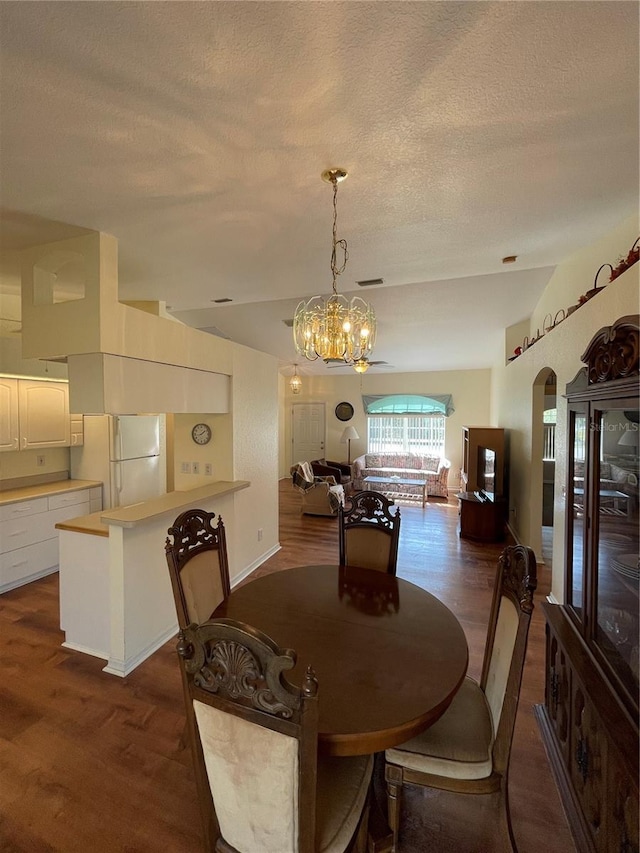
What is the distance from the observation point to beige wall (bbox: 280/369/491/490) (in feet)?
26.3

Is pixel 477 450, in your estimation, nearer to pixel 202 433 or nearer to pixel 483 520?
pixel 483 520

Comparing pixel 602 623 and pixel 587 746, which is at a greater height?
pixel 602 623

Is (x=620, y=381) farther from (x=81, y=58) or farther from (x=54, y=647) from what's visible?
A: (x=54, y=647)

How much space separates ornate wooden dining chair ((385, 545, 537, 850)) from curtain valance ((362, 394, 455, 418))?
710 cm

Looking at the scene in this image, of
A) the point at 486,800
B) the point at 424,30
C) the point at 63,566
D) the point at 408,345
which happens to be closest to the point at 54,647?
the point at 63,566

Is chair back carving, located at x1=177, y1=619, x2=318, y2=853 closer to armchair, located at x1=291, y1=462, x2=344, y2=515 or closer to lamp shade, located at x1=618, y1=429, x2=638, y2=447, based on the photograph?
lamp shade, located at x1=618, y1=429, x2=638, y2=447

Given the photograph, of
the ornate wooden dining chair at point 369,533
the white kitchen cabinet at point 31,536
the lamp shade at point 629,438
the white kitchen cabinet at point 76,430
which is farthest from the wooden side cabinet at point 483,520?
the white kitchen cabinet at point 76,430

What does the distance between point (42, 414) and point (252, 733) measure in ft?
13.9

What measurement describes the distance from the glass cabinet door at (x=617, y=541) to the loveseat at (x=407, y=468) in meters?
5.82

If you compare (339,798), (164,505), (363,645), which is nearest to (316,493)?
(164,505)

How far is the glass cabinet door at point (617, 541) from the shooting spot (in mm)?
1282

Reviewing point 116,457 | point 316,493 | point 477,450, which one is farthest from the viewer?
point 316,493

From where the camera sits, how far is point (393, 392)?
28.2 feet

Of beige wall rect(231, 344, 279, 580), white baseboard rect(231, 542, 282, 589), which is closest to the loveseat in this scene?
white baseboard rect(231, 542, 282, 589)
